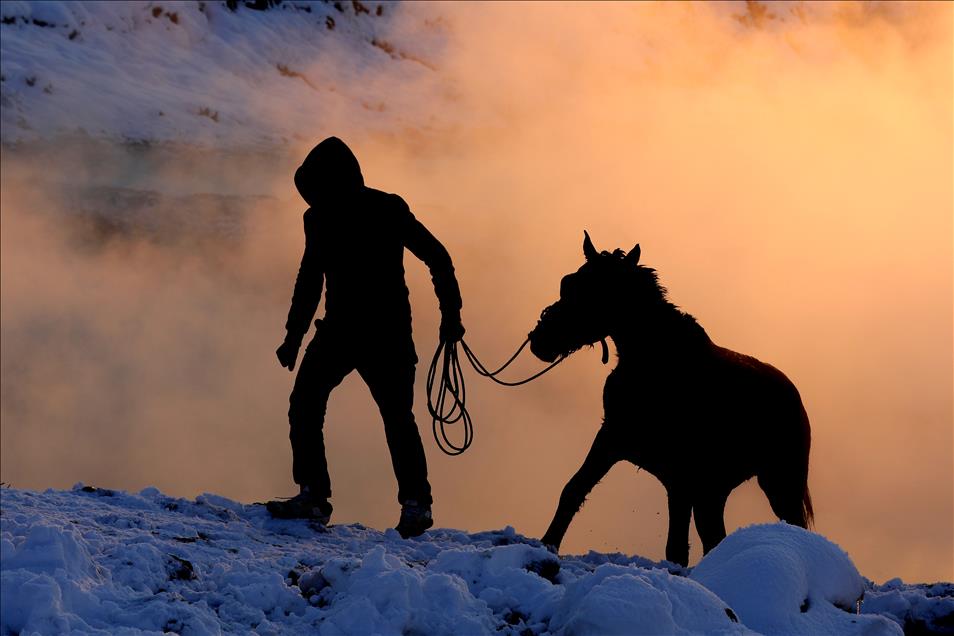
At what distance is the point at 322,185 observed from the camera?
316 inches

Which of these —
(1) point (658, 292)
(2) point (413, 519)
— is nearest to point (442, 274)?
(1) point (658, 292)

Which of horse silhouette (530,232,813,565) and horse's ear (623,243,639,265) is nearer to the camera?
horse silhouette (530,232,813,565)

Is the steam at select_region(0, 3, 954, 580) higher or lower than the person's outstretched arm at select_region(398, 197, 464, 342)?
higher

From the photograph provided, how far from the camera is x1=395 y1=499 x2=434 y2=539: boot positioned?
7926mm

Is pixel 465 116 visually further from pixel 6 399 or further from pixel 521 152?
pixel 6 399

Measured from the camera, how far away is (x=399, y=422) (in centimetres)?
808

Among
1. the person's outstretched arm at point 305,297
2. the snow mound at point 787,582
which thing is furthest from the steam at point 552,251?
the snow mound at point 787,582

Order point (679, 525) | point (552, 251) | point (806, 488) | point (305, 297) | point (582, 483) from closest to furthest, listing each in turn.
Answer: point (582, 483) < point (679, 525) < point (305, 297) < point (806, 488) < point (552, 251)

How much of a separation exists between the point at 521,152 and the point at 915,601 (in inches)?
1499

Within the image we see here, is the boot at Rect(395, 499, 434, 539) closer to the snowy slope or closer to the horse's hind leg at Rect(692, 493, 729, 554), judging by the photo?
the horse's hind leg at Rect(692, 493, 729, 554)

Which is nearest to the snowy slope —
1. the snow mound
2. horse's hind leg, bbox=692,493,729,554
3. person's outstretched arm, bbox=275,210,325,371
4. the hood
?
person's outstretched arm, bbox=275,210,325,371

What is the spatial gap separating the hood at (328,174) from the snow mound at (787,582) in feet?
10.9

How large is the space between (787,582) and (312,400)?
11.3ft

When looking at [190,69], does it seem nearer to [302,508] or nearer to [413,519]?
[302,508]
